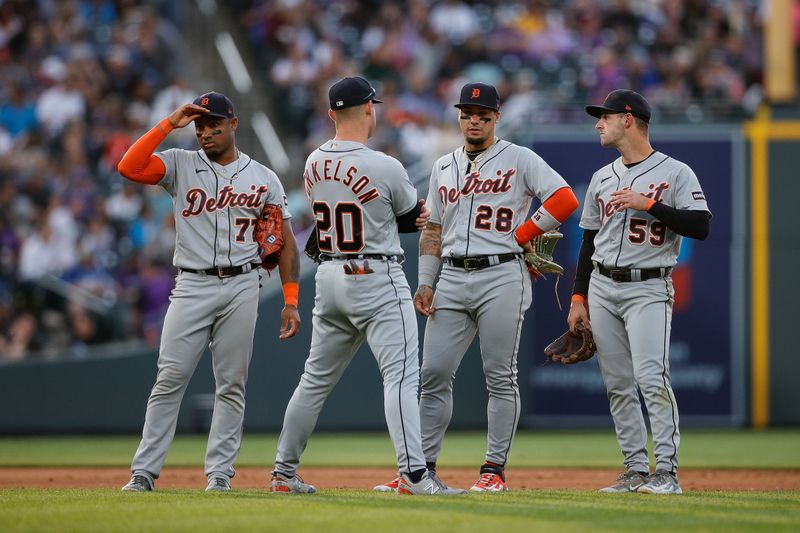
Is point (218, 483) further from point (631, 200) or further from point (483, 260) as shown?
point (631, 200)

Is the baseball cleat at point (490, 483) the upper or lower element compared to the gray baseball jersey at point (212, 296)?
lower

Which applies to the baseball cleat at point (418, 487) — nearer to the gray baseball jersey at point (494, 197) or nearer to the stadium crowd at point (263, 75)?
the gray baseball jersey at point (494, 197)

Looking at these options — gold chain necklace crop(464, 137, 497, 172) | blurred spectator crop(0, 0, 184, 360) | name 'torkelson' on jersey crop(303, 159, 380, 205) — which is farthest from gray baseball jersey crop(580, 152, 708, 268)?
blurred spectator crop(0, 0, 184, 360)

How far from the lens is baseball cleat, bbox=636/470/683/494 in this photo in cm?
615

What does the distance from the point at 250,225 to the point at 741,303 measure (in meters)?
7.32

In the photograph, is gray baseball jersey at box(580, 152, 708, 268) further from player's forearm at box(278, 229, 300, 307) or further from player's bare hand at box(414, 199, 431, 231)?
player's forearm at box(278, 229, 300, 307)

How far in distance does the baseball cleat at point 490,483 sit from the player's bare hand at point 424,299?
0.92 metres

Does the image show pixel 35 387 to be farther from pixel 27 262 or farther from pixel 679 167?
pixel 679 167

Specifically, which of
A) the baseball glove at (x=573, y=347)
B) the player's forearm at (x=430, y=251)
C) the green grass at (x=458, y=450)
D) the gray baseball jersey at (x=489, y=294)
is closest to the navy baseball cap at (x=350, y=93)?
the gray baseball jersey at (x=489, y=294)

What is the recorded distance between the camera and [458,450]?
10.2 metres

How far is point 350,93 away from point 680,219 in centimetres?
184

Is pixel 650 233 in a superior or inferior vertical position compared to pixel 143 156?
inferior

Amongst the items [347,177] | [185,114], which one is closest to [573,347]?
[347,177]

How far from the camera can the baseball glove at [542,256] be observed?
21.5 feet
